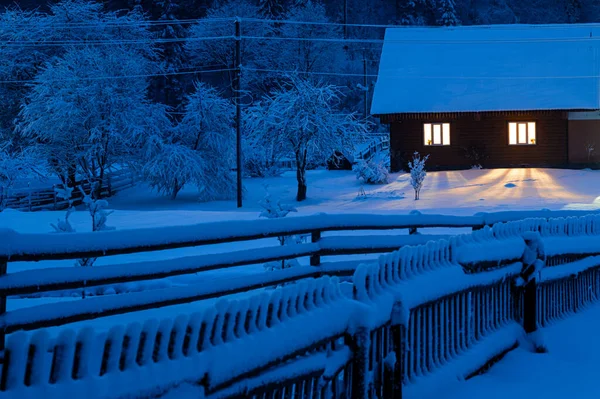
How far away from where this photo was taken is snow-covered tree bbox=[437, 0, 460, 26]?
80.7 m

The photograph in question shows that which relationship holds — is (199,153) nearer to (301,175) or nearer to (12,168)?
(301,175)

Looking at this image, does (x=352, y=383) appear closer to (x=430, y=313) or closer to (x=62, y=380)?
(x=430, y=313)

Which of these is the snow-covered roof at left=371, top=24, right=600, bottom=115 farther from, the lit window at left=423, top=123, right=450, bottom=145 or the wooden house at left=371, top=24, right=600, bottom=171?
the lit window at left=423, top=123, right=450, bottom=145

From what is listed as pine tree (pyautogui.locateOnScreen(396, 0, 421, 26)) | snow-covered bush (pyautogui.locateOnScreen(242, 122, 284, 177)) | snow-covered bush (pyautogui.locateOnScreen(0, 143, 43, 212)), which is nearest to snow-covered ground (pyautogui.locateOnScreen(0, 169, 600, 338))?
snow-covered bush (pyautogui.locateOnScreen(242, 122, 284, 177))

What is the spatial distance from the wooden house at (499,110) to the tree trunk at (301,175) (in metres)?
5.35

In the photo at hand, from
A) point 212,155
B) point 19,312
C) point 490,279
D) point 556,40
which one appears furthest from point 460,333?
point 556,40

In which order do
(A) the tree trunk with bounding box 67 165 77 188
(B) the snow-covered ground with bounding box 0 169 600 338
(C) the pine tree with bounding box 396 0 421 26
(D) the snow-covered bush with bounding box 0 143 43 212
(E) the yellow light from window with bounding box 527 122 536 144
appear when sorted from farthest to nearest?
1. (C) the pine tree with bounding box 396 0 421 26
2. (E) the yellow light from window with bounding box 527 122 536 144
3. (A) the tree trunk with bounding box 67 165 77 188
4. (D) the snow-covered bush with bounding box 0 143 43 212
5. (B) the snow-covered ground with bounding box 0 169 600 338

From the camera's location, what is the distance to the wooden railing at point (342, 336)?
9.91 feet

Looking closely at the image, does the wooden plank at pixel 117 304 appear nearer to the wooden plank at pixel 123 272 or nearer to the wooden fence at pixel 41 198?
the wooden plank at pixel 123 272

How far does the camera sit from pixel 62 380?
295 centimetres

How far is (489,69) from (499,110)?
211 inches

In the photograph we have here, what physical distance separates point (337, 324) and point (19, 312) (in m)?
2.09

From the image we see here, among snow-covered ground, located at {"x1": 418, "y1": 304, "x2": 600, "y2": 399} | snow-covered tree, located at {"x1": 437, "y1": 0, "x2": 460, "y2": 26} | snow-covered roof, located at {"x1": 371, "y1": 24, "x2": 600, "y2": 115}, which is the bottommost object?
snow-covered ground, located at {"x1": 418, "y1": 304, "x2": 600, "y2": 399}

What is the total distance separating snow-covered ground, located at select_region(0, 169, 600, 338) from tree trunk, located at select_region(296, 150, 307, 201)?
60 centimetres
